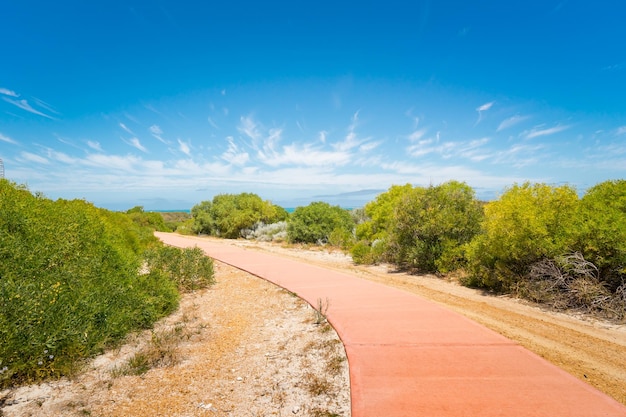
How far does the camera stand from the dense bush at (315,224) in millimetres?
21031

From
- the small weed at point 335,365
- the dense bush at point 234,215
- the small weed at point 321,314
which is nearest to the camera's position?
the small weed at point 335,365

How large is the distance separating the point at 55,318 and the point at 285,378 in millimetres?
3059

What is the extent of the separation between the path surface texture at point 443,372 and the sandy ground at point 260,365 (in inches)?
13.5

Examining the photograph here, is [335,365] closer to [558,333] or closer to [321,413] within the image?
[321,413]

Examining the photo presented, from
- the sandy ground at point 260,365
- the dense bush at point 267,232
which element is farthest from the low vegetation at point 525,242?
the dense bush at point 267,232

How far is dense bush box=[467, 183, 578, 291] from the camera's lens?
25.8 feet

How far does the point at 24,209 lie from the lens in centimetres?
560

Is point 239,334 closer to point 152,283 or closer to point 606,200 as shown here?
point 152,283

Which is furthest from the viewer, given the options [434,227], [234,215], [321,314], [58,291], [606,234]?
[234,215]

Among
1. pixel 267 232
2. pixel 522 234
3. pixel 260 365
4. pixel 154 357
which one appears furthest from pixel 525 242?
pixel 267 232

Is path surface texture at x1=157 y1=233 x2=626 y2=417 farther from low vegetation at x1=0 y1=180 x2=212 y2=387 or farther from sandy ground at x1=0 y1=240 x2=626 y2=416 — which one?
low vegetation at x1=0 y1=180 x2=212 y2=387

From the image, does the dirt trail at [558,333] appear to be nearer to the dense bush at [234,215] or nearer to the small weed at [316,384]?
the small weed at [316,384]

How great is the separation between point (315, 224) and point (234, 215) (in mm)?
9509

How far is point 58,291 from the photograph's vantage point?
15.3ft
